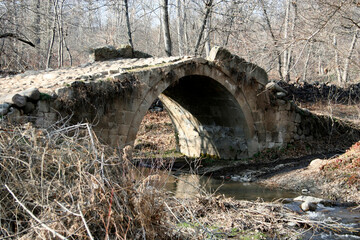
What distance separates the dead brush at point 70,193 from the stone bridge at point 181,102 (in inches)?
89.9

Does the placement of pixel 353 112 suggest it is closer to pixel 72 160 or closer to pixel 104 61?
pixel 104 61

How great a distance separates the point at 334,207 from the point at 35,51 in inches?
667

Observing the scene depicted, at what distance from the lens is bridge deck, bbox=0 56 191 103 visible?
24.0 ft

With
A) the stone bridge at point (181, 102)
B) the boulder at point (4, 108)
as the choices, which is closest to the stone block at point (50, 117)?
the stone bridge at point (181, 102)

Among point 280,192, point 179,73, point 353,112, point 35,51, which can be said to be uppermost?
point 35,51

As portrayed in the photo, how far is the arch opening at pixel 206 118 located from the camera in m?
11.1

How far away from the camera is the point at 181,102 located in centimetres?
1216

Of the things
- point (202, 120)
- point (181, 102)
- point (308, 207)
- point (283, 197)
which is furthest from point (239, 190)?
point (181, 102)

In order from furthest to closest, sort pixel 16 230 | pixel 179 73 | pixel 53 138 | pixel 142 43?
pixel 142 43
pixel 179 73
pixel 53 138
pixel 16 230

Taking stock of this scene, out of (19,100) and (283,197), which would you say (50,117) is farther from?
(283,197)

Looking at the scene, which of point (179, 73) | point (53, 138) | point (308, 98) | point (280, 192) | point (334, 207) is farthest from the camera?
point (308, 98)

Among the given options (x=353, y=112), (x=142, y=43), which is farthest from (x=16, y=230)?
(x=142, y=43)

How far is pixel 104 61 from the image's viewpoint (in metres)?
10.4

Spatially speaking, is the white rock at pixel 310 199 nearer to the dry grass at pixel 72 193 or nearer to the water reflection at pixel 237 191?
the water reflection at pixel 237 191
